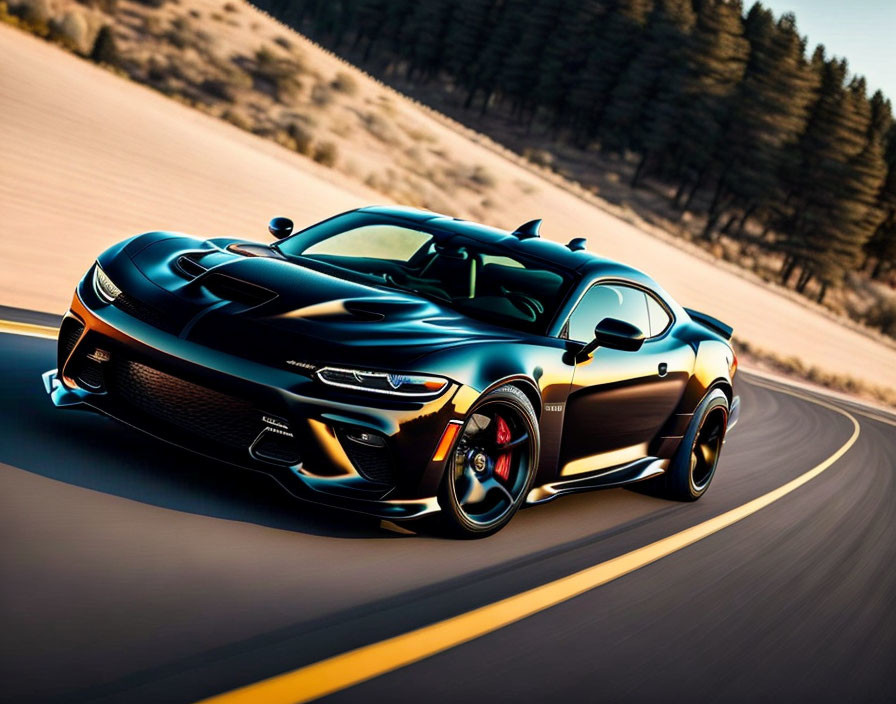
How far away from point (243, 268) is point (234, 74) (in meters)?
30.5

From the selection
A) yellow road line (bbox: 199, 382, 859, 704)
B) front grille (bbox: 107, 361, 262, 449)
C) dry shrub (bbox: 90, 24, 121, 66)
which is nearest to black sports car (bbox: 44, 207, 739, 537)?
front grille (bbox: 107, 361, 262, 449)

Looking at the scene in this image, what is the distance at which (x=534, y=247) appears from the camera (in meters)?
6.02

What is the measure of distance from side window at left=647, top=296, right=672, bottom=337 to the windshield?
3.27 ft

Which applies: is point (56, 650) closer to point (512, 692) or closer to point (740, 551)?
point (512, 692)

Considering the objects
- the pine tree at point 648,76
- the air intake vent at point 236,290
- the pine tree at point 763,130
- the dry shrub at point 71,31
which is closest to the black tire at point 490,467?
the air intake vent at point 236,290

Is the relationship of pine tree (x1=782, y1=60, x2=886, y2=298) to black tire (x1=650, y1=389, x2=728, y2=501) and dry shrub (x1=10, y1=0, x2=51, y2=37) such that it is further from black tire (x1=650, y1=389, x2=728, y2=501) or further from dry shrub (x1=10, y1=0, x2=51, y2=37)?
black tire (x1=650, y1=389, x2=728, y2=501)

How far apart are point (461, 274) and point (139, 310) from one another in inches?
72.3

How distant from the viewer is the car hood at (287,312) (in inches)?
168

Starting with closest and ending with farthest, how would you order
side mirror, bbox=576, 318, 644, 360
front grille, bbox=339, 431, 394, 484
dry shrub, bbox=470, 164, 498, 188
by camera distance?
1. front grille, bbox=339, 431, 394, 484
2. side mirror, bbox=576, 318, 644, 360
3. dry shrub, bbox=470, 164, 498, 188

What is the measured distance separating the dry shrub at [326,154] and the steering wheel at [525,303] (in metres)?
23.5

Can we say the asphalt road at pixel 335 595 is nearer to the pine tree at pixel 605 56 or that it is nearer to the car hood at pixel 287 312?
the car hood at pixel 287 312

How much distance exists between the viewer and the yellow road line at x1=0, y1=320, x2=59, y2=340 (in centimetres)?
711

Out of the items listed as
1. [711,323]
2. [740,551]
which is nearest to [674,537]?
[740,551]

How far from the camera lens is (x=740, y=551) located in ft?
20.2
